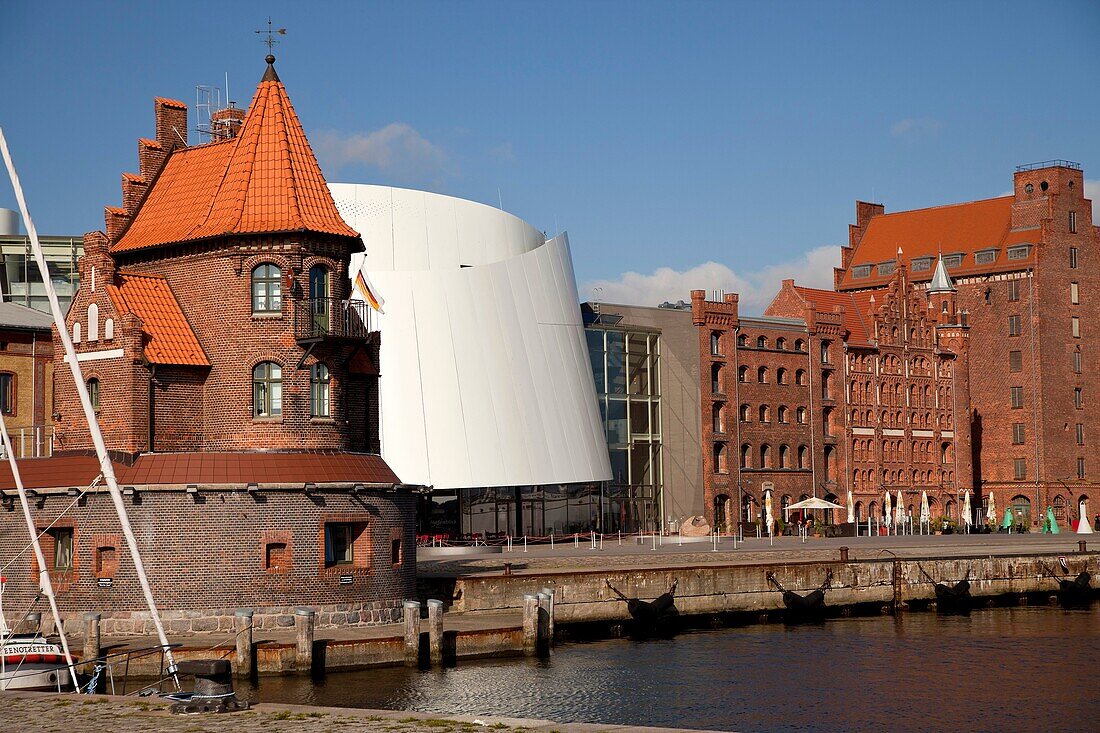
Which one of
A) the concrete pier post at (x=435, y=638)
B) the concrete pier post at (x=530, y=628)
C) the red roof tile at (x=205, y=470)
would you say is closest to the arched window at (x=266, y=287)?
the red roof tile at (x=205, y=470)

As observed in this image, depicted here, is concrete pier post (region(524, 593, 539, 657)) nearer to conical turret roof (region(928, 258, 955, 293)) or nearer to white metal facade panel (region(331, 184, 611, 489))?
white metal facade panel (region(331, 184, 611, 489))

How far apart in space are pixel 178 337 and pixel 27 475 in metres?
5.34

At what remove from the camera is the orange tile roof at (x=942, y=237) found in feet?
359

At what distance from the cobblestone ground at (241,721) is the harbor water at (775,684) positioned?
6.65 meters

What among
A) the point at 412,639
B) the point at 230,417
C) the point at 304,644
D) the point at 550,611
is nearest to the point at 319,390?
the point at 230,417

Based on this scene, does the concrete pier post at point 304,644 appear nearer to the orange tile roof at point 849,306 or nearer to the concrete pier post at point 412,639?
the concrete pier post at point 412,639

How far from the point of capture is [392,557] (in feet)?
135

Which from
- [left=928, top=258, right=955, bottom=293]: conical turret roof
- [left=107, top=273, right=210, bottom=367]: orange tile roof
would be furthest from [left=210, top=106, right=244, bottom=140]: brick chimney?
[left=928, top=258, right=955, bottom=293]: conical turret roof

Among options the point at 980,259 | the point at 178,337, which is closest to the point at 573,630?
the point at 178,337

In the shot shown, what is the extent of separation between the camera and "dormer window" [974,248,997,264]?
109 m

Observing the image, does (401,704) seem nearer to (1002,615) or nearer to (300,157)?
(300,157)

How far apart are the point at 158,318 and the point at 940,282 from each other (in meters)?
75.8

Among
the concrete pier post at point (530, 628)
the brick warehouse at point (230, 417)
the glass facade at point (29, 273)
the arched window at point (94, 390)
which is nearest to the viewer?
the brick warehouse at point (230, 417)

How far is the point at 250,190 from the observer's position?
138 feet
